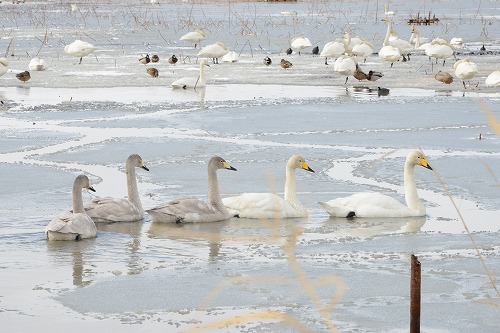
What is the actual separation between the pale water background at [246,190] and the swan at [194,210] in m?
0.12

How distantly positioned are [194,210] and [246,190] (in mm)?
1697

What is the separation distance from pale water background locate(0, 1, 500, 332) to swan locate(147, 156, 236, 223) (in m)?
0.12

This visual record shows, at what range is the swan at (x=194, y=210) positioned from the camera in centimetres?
981

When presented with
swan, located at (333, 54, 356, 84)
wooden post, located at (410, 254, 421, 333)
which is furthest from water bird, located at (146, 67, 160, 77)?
wooden post, located at (410, 254, 421, 333)

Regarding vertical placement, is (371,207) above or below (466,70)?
below

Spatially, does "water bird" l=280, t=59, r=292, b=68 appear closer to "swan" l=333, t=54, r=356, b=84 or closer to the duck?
the duck

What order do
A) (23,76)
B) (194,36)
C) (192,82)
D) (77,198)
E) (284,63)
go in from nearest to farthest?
(77,198) → (192,82) → (23,76) → (284,63) → (194,36)

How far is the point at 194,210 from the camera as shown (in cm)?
991

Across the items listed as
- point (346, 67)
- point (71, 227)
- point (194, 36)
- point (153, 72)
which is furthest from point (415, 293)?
point (194, 36)

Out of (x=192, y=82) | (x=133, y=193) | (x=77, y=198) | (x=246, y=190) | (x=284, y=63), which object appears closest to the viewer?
(x=77, y=198)

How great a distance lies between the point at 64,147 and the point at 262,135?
8.71 feet

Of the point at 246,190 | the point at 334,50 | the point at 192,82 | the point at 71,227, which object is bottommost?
the point at 246,190

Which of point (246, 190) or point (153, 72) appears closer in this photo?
point (246, 190)

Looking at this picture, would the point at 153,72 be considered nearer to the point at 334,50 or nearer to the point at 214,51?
the point at 214,51
